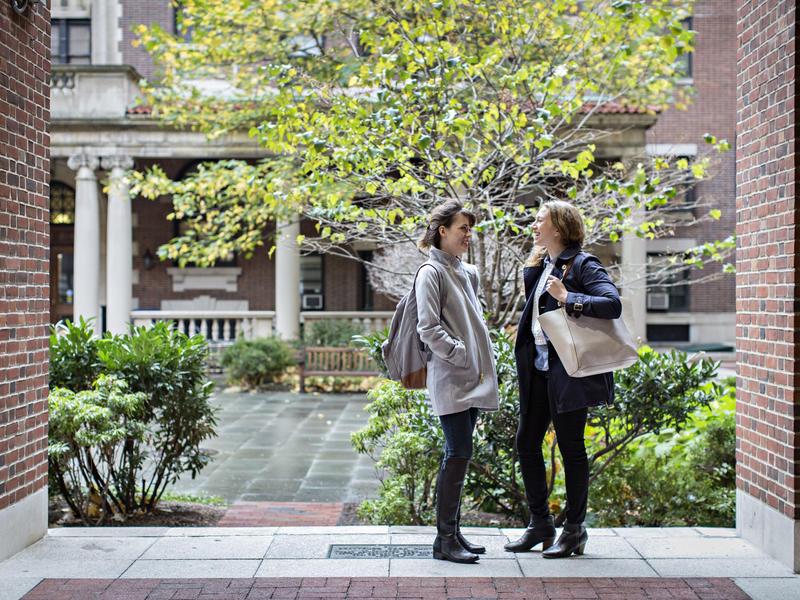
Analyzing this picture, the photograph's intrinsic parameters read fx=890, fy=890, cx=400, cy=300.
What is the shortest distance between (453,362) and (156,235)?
19020 mm

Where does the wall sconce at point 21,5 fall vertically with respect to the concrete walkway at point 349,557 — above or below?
above

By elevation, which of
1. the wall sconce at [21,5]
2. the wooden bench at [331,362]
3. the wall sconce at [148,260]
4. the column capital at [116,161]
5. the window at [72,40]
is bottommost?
the wooden bench at [331,362]

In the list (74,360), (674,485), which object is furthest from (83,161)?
(674,485)

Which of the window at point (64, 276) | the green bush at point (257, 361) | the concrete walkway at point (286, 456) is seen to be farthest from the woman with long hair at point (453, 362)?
the window at point (64, 276)

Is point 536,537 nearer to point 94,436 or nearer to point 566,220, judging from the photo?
point 566,220

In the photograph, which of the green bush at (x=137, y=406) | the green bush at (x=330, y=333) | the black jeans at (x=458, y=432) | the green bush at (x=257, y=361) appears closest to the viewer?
the black jeans at (x=458, y=432)

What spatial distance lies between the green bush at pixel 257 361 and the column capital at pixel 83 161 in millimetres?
4931

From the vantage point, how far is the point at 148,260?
2211 centimetres

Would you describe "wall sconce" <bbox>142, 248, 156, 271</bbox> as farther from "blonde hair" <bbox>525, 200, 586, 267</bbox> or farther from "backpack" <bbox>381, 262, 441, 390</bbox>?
"blonde hair" <bbox>525, 200, 586, 267</bbox>

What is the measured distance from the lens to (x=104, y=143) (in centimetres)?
1845

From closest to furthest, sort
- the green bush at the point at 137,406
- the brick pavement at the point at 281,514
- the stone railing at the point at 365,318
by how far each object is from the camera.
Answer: the green bush at the point at 137,406
the brick pavement at the point at 281,514
the stone railing at the point at 365,318

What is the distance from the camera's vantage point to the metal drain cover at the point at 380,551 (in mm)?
5074

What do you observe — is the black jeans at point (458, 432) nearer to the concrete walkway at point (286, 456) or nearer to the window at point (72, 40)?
the concrete walkway at point (286, 456)

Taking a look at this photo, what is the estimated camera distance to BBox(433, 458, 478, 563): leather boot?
4836 millimetres
